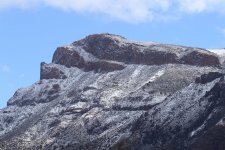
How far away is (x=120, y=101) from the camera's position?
13512cm

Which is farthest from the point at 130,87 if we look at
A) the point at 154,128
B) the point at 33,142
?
the point at 154,128

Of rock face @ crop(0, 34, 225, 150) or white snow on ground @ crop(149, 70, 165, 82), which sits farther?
white snow on ground @ crop(149, 70, 165, 82)

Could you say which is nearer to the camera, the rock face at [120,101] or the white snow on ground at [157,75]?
the rock face at [120,101]

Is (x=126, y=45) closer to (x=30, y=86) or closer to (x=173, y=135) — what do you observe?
(x=30, y=86)

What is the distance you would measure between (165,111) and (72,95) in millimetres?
40430

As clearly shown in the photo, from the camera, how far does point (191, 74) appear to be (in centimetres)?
14062

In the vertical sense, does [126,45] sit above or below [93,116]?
above

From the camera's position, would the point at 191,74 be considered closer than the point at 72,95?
Yes

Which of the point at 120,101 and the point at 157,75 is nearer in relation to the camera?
the point at 120,101

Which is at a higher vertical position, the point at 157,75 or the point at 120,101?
the point at 157,75

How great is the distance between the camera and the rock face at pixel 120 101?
105m

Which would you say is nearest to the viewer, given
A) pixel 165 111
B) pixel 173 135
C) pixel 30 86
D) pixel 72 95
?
pixel 173 135

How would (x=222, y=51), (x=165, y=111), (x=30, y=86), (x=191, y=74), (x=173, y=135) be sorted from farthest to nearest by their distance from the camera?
(x=30, y=86), (x=222, y=51), (x=191, y=74), (x=165, y=111), (x=173, y=135)

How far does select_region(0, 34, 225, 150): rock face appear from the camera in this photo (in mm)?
104688
